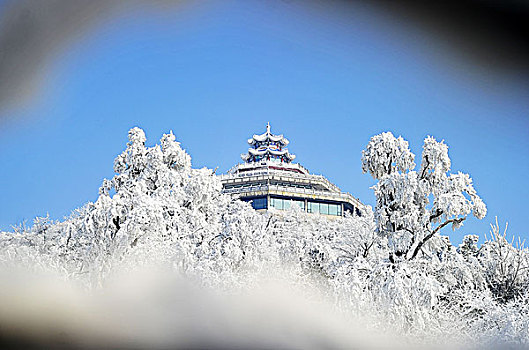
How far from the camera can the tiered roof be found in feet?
120

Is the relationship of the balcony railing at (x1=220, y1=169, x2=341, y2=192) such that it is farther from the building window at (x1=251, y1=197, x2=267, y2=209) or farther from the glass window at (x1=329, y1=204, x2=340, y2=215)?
the building window at (x1=251, y1=197, x2=267, y2=209)

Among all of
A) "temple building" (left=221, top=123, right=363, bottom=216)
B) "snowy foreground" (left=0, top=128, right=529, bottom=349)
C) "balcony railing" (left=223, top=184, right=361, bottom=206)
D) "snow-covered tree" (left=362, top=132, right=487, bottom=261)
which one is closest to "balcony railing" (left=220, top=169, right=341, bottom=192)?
"temple building" (left=221, top=123, right=363, bottom=216)

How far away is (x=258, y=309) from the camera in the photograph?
505cm

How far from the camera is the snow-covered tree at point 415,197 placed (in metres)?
6.28

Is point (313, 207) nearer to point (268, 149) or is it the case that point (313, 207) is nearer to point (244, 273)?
point (268, 149)

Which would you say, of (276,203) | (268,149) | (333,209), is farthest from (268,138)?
(276,203)

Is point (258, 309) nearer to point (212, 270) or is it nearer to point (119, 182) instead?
point (212, 270)

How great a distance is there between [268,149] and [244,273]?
3005cm

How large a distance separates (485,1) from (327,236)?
8.08m

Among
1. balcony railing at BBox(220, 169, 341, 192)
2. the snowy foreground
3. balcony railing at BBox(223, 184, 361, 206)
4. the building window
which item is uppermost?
balcony railing at BBox(220, 169, 341, 192)

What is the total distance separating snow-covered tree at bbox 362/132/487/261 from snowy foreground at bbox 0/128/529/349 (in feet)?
0.06

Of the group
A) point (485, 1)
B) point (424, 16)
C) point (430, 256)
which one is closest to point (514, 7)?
point (485, 1)

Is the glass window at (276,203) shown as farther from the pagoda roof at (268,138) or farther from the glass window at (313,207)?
the pagoda roof at (268,138)

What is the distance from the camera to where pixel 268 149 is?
3666cm
